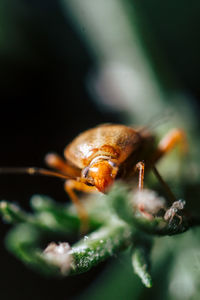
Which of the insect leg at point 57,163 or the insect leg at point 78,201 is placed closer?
the insect leg at point 78,201

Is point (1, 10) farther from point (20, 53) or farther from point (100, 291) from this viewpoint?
point (100, 291)

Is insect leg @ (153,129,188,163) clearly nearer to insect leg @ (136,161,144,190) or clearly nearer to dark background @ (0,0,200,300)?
insect leg @ (136,161,144,190)

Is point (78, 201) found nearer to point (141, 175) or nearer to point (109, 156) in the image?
point (109, 156)

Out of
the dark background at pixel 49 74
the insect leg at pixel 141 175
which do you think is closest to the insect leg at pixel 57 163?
the dark background at pixel 49 74

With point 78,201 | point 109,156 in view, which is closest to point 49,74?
point 78,201

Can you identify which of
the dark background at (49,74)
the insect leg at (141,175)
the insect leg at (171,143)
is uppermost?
the dark background at (49,74)

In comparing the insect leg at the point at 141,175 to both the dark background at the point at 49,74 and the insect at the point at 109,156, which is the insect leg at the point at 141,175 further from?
the dark background at the point at 49,74

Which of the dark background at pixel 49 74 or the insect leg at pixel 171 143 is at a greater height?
the dark background at pixel 49 74
